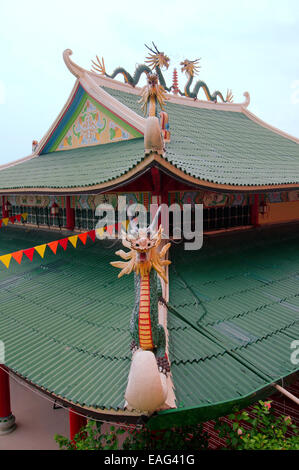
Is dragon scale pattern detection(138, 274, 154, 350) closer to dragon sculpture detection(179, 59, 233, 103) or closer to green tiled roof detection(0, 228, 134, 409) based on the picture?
green tiled roof detection(0, 228, 134, 409)

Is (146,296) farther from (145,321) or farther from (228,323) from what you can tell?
(228,323)

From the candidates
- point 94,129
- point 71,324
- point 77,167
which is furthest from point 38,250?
point 94,129

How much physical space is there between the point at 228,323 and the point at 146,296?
1.83m

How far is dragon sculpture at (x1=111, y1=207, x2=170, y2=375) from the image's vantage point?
4.32 meters

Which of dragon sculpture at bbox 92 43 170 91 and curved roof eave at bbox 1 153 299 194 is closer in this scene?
curved roof eave at bbox 1 153 299 194

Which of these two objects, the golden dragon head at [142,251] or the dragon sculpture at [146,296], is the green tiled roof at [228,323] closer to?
the dragon sculpture at [146,296]

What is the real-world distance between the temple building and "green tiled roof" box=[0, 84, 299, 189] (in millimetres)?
68

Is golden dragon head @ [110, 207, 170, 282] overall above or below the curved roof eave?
below

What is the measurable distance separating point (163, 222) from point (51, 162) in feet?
16.5

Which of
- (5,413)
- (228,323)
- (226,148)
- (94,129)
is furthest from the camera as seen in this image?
(94,129)

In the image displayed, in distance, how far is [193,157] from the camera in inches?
297

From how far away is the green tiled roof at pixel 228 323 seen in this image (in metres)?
4.34

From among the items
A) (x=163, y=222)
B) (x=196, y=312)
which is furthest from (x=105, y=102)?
(x=196, y=312)

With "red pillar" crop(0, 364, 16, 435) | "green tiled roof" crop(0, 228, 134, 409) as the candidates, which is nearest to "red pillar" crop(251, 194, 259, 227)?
"green tiled roof" crop(0, 228, 134, 409)
